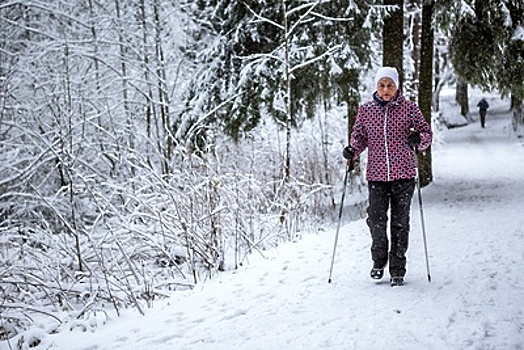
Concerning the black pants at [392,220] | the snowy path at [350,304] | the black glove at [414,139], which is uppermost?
the black glove at [414,139]

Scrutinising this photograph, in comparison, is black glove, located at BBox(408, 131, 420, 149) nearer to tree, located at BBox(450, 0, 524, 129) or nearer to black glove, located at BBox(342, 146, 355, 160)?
black glove, located at BBox(342, 146, 355, 160)

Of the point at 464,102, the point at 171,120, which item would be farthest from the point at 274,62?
the point at 464,102

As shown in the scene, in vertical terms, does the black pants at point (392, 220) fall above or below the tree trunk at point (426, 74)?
below

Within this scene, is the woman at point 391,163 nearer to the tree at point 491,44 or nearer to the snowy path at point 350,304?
the snowy path at point 350,304

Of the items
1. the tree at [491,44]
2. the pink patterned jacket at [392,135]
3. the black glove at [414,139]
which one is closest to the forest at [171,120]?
the tree at [491,44]

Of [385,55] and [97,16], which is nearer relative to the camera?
[385,55]

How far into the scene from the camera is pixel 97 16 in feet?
31.9

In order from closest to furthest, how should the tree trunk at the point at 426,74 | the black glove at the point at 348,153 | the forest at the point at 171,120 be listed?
the black glove at the point at 348,153 < the forest at the point at 171,120 < the tree trunk at the point at 426,74

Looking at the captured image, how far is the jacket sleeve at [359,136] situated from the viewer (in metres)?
4.23

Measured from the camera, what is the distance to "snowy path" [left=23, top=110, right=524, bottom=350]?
9.94 feet

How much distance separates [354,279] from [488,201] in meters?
4.79

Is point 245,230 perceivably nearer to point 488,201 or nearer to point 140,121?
point 488,201

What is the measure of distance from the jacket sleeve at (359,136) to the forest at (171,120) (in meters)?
1.86

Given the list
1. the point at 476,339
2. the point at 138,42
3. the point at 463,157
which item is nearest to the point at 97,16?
the point at 138,42
